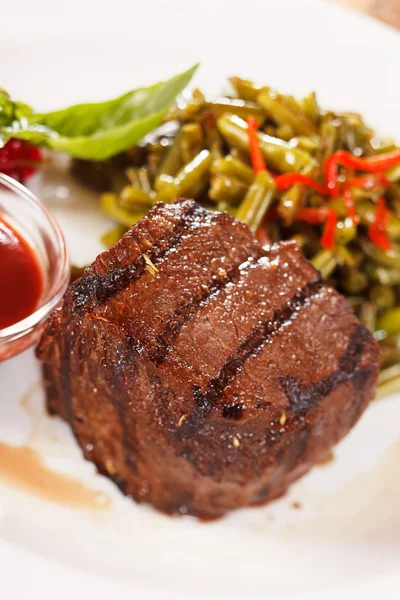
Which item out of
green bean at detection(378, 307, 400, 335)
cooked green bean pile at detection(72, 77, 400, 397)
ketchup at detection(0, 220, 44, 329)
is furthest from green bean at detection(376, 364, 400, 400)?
ketchup at detection(0, 220, 44, 329)

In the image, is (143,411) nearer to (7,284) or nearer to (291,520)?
(7,284)

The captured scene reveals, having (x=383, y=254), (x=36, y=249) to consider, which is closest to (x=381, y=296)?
(x=383, y=254)

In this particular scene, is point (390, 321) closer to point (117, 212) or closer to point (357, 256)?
point (357, 256)

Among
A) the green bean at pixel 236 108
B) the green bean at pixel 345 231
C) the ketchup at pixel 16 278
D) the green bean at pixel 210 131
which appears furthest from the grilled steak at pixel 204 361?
the green bean at pixel 236 108

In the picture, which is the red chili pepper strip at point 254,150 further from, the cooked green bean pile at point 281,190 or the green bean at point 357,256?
the green bean at point 357,256

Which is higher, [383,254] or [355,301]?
[383,254]

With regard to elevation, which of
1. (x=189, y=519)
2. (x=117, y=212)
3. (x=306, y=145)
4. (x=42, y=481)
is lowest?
(x=42, y=481)

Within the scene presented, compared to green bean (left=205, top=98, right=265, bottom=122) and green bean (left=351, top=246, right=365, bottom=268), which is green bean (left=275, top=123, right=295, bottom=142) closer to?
green bean (left=205, top=98, right=265, bottom=122)
